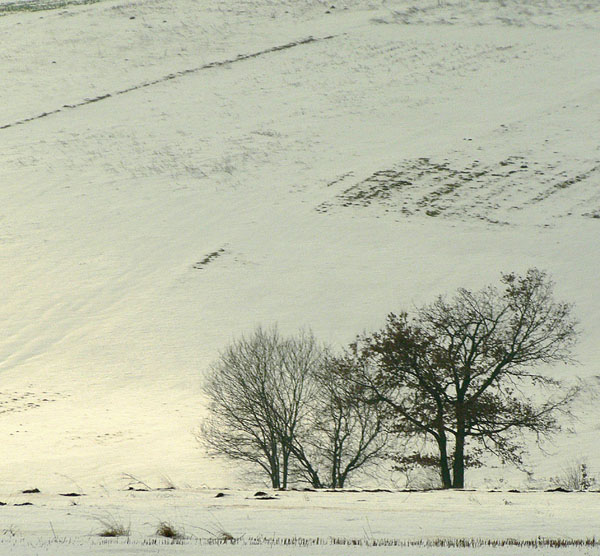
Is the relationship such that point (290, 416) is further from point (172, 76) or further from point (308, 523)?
point (172, 76)

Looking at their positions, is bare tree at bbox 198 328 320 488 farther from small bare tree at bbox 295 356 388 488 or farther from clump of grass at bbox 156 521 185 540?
clump of grass at bbox 156 521 185 540

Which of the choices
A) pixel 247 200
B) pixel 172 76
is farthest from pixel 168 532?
pixel 172 76

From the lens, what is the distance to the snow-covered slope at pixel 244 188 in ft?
106

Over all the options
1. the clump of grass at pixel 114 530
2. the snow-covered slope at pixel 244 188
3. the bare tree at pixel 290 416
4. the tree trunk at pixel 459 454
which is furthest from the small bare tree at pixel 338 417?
the clump of grass at pixel 114 530

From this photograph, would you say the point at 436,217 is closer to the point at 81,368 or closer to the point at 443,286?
the point at 443,286

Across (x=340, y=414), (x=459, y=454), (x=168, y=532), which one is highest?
(x=340, y=414)

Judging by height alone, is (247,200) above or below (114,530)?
above

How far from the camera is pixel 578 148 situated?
179ft

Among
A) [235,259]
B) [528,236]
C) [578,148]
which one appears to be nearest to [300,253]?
[235,259]

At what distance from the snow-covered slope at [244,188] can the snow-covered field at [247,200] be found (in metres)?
0.17

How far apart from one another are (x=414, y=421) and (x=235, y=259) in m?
24.2

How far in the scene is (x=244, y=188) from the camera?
51625mm

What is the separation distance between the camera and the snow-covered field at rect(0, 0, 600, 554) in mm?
26047

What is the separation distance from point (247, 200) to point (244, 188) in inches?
72.5
